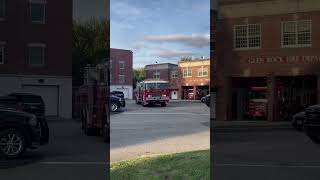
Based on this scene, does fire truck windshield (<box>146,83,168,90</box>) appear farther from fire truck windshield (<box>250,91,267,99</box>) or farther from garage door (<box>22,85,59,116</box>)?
garage door (<box>22,85,59,116</box>)

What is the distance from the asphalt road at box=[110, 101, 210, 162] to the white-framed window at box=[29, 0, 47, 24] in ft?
3.70

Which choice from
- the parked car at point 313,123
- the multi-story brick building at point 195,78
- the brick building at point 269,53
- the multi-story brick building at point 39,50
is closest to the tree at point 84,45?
the multi-story brick building at point 39,50

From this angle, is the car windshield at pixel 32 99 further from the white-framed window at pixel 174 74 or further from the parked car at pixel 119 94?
the white-framed window at pixel 174 74

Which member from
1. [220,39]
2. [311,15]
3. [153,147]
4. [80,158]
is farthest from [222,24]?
[80,158]

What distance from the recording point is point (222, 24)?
20.9ft

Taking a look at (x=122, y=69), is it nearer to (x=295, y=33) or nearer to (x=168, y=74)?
(x=168, y=74)

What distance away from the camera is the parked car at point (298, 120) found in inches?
253

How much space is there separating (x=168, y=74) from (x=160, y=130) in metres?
0.53

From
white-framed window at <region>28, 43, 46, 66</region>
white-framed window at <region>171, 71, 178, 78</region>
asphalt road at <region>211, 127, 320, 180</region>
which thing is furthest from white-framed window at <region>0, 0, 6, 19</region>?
asphalt road at <region>211, 127, 320, 180</region>

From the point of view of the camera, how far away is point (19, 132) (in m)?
6.43

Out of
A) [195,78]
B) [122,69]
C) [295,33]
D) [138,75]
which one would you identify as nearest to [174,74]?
[195,78]

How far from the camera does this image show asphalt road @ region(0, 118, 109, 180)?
20.8 ft

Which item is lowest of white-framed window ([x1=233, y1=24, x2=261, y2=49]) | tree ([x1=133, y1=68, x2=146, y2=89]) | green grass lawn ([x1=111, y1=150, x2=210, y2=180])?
green grass lawn ([x1=111, y1=150, x2=210, y2=180])

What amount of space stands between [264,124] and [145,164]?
1.20 m
